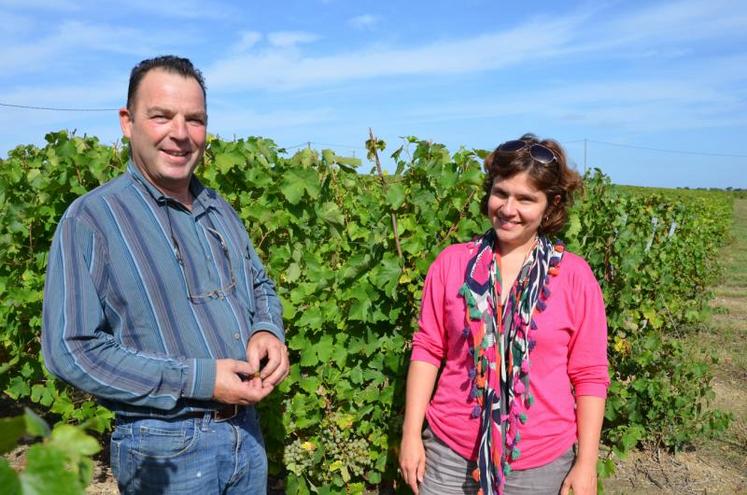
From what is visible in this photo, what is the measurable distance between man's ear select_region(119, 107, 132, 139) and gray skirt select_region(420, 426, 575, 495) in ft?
4.41

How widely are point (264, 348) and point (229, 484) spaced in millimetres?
403

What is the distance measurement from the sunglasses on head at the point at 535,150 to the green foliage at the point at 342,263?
2.55 feet

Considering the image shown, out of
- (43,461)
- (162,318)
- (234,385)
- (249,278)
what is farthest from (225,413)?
(43,461)

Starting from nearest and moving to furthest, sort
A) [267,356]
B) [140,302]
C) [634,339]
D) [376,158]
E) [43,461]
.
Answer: [43,461] < [140,302] < [267,356] < [376,158] < [634,339]

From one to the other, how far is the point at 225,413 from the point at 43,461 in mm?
1359

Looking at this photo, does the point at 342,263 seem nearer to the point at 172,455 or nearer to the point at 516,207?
the point at 516,207

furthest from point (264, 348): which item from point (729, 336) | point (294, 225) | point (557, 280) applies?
point (729, 336)

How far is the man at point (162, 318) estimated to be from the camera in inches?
66.7

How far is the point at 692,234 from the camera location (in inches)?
445

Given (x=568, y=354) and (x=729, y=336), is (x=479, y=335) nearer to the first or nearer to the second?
(x=568, y=354)

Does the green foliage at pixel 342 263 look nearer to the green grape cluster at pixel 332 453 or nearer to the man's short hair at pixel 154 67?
the green grape cluster at pixel 332 453

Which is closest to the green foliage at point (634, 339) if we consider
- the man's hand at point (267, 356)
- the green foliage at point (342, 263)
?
the green foliage at point (342, 263)

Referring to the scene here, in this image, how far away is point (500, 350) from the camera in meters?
2.11

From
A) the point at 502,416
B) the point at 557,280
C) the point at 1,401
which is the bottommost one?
the point at 1,401
